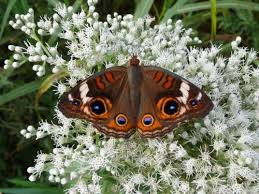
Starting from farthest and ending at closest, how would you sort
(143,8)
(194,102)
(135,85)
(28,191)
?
1. (143,8)
2. (28,191)
3. (135,85)
4. (194,102)

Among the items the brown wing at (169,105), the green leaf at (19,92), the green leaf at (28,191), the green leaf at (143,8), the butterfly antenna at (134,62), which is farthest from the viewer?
the green leaf at (143,8)

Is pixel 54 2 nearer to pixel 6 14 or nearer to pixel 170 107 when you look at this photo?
pixel 6 14

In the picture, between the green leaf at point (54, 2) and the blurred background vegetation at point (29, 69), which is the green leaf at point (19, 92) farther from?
the green leaf at point (54, 2)

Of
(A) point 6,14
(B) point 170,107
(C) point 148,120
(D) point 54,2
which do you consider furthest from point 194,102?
(A) point 6,14

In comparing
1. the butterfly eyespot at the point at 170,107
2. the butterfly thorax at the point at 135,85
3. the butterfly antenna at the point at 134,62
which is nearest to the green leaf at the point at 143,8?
the butterfly antenna at the point at 134,62

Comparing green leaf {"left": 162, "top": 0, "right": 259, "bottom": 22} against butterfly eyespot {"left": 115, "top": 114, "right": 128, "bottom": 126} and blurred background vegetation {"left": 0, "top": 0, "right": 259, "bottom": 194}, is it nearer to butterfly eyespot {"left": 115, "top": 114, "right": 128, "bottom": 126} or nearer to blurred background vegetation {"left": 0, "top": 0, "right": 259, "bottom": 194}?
blurred background vegetation {"left": 0, "top": 0, "right": 259, "bottom": 194}

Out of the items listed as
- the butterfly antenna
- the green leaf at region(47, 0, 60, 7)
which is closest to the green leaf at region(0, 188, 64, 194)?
the butterfly antenna
